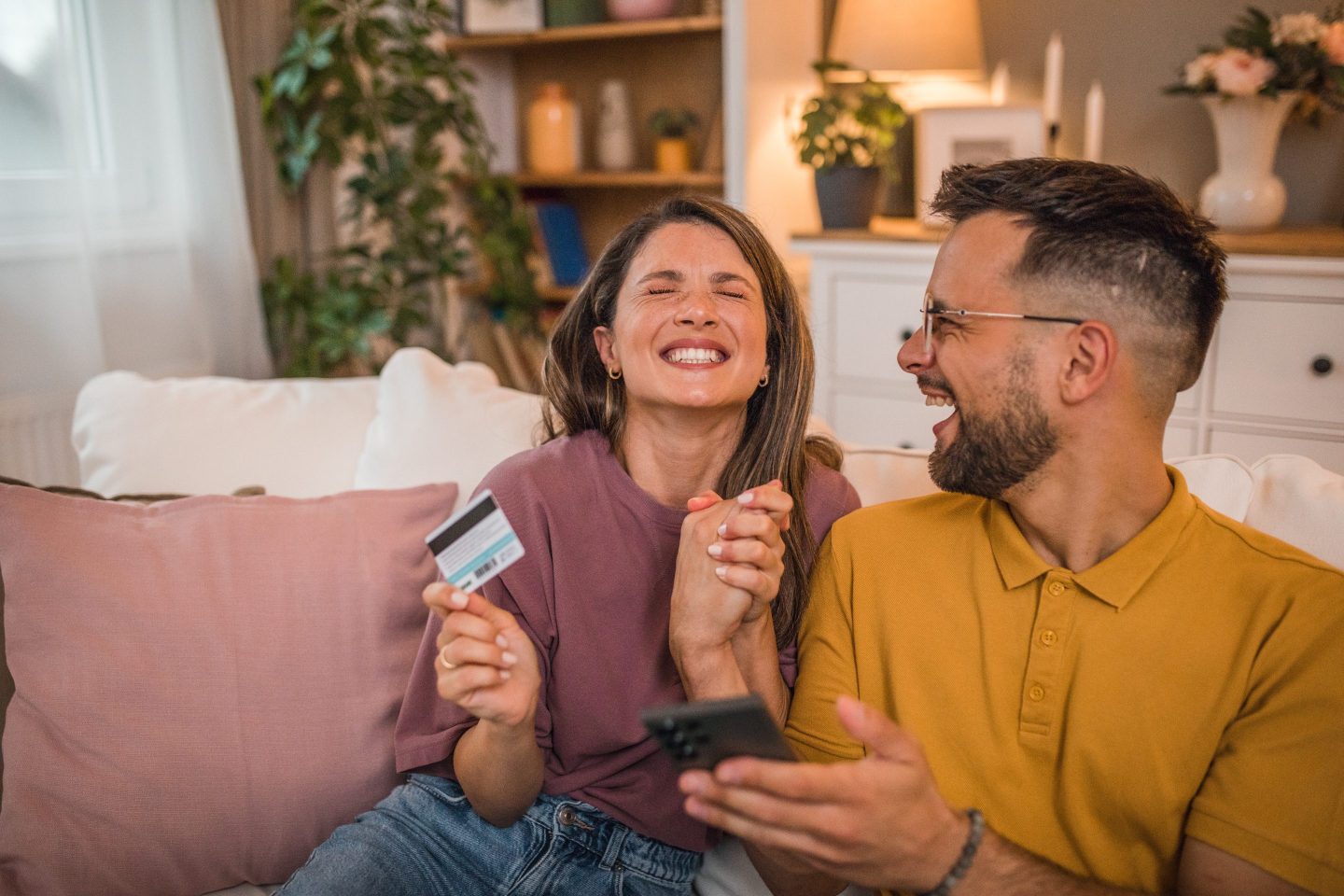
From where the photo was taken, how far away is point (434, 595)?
1.02 metres

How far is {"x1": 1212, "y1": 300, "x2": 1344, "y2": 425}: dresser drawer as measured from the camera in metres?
2.41

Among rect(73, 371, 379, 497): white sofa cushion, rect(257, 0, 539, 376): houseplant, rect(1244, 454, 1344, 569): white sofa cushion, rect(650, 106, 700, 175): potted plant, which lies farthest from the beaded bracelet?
rect(650, 106, 700, 175): potted plant

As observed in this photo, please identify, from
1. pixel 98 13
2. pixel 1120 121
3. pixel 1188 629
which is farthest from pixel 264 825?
pixel 1120 121

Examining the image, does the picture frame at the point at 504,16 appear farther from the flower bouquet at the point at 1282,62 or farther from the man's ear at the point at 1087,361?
the man's ear at the point at 1087,361

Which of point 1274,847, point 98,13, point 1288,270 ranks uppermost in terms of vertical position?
point 98,13

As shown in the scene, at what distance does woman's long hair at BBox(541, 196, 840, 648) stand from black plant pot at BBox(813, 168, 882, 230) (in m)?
1.54

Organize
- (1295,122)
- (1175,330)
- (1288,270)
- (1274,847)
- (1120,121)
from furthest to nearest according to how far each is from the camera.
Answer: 1. (1120,121)
2. (1295,122)
3. (1288,270)
4. (1175,330)
5. (1274,847)

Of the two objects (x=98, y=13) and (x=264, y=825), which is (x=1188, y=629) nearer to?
(x=264, y=825)

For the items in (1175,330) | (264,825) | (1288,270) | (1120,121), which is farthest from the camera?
(1120,121)

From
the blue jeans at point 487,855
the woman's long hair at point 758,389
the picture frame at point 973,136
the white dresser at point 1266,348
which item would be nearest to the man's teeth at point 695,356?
the woman's long hair at point 758,389

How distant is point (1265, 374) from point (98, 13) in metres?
2.76

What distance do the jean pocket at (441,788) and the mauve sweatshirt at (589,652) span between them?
1 centimetres

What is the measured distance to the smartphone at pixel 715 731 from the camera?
82 cm

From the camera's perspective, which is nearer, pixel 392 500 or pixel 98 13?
pixel 392 500
